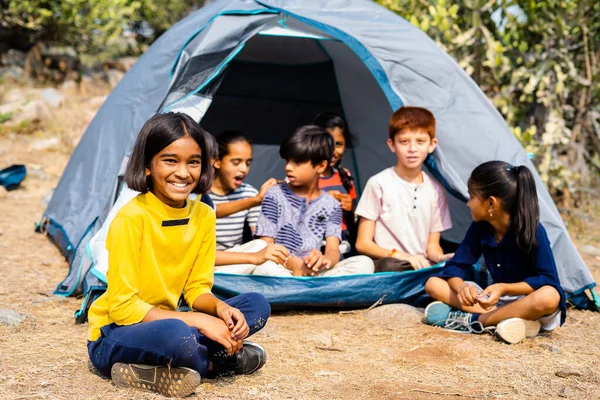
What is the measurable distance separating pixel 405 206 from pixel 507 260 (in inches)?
29.5

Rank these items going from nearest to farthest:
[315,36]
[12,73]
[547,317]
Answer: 1. [547,317]
2. [315,36]
3. [12,73]

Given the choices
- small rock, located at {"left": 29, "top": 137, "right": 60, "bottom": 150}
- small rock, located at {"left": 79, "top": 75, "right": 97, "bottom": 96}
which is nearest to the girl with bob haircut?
small rock, located at {"left": 29, "top": 137, "right": 60, "bottom": 150}

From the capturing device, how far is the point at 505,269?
130 inches

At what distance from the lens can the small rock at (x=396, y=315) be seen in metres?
3.41

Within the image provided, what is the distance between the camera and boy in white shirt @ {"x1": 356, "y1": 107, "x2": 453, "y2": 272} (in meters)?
3.77

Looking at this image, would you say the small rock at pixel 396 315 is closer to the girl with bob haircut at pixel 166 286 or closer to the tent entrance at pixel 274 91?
the girl with bob haircut at pixel 166 286

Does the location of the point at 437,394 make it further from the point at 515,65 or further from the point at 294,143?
the point at 515,65

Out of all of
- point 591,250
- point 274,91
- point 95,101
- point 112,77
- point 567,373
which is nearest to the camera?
point 567,373

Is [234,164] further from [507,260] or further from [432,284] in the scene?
[507,260]

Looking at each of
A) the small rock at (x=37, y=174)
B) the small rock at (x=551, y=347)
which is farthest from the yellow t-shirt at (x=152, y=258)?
the small rock at (x=37, y=174)

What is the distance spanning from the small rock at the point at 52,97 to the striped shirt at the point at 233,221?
5.97 m

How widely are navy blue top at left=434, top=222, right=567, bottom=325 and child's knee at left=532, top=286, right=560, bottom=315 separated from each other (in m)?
0.03

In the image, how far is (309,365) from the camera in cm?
275

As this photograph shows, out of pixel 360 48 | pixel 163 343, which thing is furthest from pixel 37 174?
pixel 163 343
